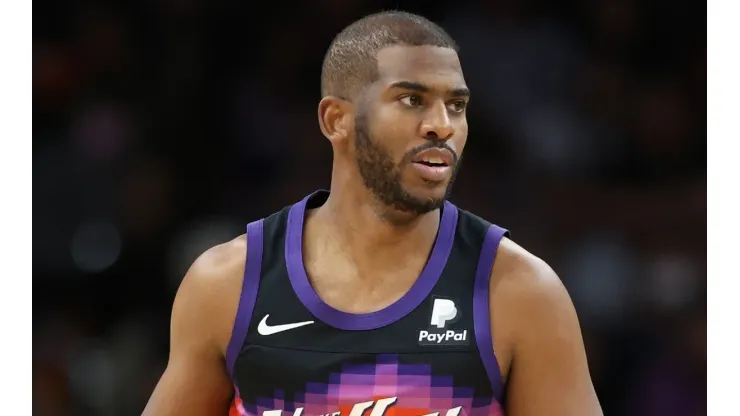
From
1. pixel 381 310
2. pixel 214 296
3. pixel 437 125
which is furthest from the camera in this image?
pixel 214 296

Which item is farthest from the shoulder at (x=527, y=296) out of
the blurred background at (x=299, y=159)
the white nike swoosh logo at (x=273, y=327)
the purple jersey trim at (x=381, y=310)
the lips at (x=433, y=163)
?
the blurred background at (x=299, y=159)

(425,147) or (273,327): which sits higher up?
(425,147)

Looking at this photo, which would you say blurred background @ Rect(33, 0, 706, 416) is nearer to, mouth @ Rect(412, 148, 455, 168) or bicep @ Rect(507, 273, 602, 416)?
bicep @ Rect(507, 273, 602, 416)

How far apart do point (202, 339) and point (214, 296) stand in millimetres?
130

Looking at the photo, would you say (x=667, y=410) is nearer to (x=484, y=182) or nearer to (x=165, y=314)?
(x=484, y=182)

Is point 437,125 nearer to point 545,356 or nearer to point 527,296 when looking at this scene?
point 527,296

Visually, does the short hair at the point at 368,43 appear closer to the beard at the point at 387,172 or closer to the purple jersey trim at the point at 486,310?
the beard at the point at 387,172

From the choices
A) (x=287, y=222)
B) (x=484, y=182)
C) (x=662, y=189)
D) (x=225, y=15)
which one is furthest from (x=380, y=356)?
(x=225, y=15)

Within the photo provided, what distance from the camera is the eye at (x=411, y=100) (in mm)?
2826

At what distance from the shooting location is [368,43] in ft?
→ 9.57

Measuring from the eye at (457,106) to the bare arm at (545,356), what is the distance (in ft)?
1.66

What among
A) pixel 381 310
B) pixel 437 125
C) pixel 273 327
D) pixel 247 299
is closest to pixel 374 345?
pixel 381 310

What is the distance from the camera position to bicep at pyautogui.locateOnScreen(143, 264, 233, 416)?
304 cm

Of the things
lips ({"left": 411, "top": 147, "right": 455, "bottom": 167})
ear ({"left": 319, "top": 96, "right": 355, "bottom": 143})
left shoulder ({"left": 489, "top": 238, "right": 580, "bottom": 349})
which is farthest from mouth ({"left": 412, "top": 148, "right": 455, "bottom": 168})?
left shoulder ({"left": 489, "top": 238, "right": 580, "bottom": 349})
